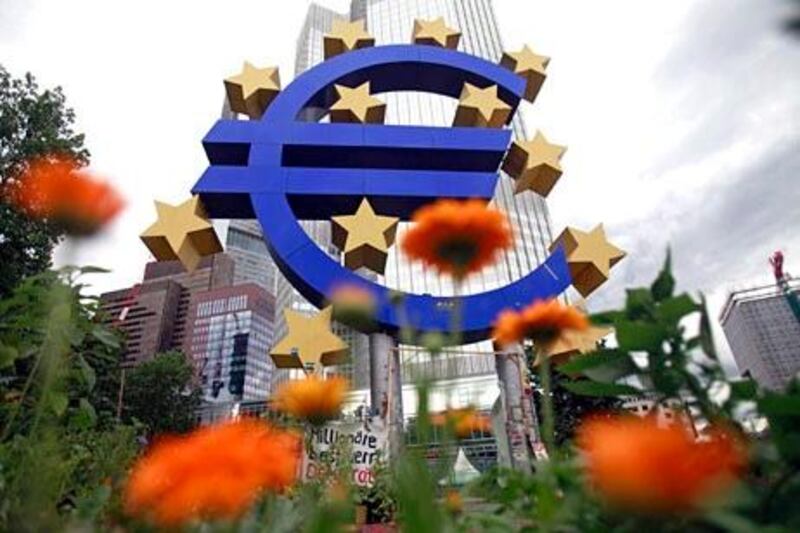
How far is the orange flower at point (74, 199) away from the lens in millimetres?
946

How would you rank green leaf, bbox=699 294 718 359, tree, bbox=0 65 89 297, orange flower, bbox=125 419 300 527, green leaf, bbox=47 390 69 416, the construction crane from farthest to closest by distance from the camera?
1. tree, bbox=0 65 89 297
2. the construction crane
3. green leaf, bbox=47 390 69 416
4. green leaf, bbox=699 294 718 359
5. orange flower, bbox=125 419 300 527

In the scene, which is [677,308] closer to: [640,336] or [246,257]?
[640,336]

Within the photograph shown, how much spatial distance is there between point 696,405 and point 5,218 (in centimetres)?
979

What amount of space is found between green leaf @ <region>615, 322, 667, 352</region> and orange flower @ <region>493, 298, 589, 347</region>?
210 mm

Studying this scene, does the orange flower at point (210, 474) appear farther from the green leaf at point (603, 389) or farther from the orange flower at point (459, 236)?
the green leaf at point (603, 389)

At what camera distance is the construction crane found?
4.20m

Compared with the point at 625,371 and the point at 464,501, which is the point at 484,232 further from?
the point at 464,501

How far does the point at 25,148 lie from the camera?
8.67 m

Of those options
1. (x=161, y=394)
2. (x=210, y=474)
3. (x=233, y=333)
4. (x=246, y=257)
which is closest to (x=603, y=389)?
(x=210, y=474)

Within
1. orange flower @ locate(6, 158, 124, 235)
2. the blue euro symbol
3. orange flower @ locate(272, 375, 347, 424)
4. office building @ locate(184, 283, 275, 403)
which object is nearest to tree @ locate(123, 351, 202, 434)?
the blue euro symbol

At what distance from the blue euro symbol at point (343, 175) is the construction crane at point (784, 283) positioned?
1.92 m

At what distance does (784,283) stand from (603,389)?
5.18 metres

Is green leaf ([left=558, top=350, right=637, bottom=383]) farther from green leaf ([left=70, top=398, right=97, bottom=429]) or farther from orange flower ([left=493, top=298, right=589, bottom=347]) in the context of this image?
green leaf ([left=70, top=398, right=97, bottom=429])

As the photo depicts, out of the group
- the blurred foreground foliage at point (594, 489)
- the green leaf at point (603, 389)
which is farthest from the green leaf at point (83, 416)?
the green leaf at point (603, 389)
